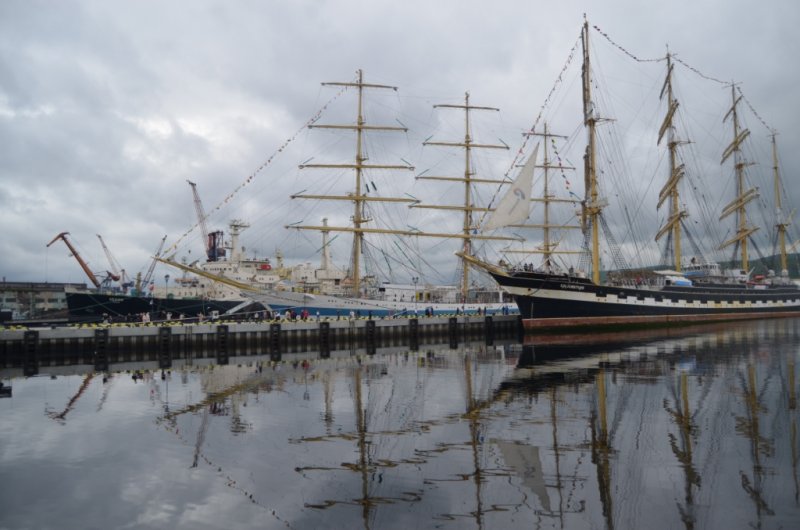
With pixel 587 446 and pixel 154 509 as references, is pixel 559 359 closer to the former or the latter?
pixel 587 446

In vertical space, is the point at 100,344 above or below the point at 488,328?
above

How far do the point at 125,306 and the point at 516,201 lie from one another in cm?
3822

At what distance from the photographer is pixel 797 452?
34.8 feet

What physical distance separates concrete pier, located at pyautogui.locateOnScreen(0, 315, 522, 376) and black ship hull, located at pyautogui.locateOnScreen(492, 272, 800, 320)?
386cm

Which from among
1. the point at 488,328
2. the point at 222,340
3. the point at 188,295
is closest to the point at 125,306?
the point at 188,295

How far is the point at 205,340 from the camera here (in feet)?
110

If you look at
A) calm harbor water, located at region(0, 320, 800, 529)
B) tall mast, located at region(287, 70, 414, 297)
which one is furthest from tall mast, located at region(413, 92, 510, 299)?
calm harbor water, located at region(0, 320, 800, 529)

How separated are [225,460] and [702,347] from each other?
28452 millimetres

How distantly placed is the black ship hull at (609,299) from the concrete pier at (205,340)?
3.86 meters

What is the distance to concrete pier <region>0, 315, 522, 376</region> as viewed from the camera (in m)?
29.7

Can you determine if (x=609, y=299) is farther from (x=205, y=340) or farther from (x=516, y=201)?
(x=205, y=340)

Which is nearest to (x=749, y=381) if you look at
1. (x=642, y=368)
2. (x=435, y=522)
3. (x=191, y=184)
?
(x=642, y=368)

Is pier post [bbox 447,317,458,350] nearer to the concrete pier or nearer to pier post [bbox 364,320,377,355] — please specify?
the concrete pier

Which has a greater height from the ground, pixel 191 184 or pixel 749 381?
pixel 191 184
